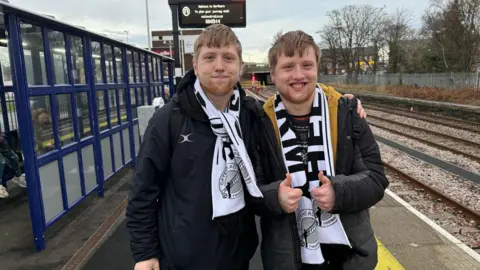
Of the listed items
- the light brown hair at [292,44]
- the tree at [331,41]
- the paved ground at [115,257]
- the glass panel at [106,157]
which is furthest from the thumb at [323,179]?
the tree at [331,41]

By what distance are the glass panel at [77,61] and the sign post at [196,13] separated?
13.4ft

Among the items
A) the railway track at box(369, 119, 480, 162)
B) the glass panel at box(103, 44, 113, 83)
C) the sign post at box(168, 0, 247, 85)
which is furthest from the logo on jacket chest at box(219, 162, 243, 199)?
the railway track at box(369, 119, 480, 162)

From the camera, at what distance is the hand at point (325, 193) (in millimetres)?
1732

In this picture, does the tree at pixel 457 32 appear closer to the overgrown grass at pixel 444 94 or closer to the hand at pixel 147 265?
the overgrown grass at pixel 444 94

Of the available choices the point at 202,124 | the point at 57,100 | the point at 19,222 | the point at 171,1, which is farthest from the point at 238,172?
the point at 171,1

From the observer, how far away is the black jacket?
1.81 m

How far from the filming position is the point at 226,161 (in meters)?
1.83

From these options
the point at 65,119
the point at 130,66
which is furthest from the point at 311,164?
the point at 130,66

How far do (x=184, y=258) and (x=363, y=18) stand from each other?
62.8 metres

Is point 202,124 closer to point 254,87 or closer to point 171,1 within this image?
point 171,1

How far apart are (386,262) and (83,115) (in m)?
4.18

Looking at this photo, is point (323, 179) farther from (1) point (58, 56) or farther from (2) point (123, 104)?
(2) point (123, 104)

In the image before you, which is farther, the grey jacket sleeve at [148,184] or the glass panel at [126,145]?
the glass panel at [126,145]

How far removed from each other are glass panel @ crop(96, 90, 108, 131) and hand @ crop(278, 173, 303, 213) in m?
4.61
